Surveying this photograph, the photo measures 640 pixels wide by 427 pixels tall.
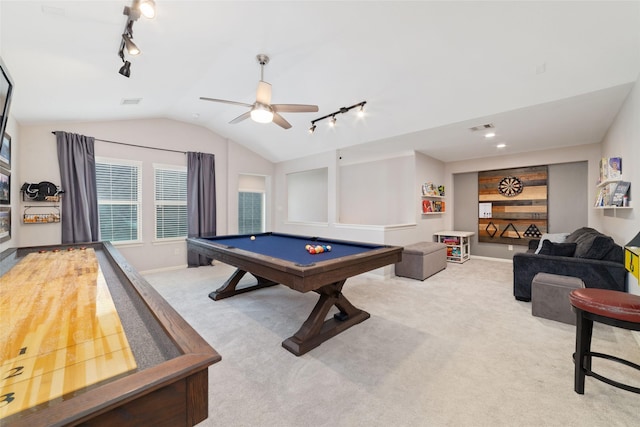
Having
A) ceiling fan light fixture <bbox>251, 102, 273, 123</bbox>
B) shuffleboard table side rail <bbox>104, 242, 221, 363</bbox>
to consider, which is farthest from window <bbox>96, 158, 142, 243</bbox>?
shuffleboard table side rail <bbox>104, 242, 221, 363</bbox>

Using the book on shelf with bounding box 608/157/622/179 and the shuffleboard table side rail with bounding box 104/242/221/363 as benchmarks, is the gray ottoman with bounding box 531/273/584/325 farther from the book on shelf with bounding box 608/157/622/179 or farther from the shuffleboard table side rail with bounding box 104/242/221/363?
the shuffleboard table side rail with bounding box 104/242/221/363

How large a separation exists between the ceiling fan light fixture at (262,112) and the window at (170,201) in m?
3.43

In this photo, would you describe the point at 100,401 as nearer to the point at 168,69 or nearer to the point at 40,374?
the point at 40,374

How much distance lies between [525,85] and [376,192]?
3399 millimetres

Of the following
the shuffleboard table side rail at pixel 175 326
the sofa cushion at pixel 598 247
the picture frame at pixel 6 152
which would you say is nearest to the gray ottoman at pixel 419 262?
the sofa cushion at pixel 598 247

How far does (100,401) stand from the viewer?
0.62 meters

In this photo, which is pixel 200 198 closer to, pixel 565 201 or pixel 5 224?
pixel 5 224

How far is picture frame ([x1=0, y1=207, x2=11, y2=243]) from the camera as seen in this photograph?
113 inches

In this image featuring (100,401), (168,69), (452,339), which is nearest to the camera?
(100,401)

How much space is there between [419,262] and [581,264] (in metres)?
1.91

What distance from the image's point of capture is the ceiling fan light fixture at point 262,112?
263 cm

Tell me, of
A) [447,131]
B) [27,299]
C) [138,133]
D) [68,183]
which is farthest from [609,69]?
[68,183]

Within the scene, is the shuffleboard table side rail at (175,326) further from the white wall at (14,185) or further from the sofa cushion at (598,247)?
the sofa cushion at (598,247)

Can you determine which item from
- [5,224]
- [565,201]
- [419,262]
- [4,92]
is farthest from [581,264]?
[5,224]
